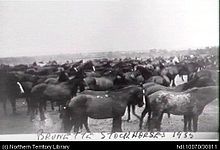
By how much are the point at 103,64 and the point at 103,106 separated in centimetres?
13

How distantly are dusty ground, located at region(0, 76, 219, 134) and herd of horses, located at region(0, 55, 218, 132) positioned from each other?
0.01 m

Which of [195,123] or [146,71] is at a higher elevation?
[146,71]

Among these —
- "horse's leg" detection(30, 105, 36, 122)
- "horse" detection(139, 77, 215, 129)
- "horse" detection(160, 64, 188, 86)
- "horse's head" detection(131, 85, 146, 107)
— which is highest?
"horse" detection(160, 64, 188, 86)

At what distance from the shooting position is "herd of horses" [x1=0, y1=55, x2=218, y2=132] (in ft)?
3.76

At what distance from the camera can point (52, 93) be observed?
1.17 meters

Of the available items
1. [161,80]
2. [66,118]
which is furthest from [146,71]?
[66,118]

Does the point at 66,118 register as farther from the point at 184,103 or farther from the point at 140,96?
the point at 184,103

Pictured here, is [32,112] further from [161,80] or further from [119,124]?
[161,80]

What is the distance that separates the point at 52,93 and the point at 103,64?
19 centimetres

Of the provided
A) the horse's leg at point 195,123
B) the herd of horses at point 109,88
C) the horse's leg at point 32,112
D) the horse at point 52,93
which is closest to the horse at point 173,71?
the herd of horses at point 109,88

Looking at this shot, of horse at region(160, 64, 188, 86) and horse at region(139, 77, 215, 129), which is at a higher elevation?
horse at region(160, 64, 188, 86)

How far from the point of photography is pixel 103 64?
3.80 feet

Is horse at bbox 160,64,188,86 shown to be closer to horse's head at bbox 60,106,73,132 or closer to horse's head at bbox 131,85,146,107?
horse's head at bbox 131,85,146,107

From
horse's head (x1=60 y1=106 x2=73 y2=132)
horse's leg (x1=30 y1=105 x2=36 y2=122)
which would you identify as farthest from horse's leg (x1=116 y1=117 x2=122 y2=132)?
horse's leg (x1=30 y1=105 x2=36 y2=122)
